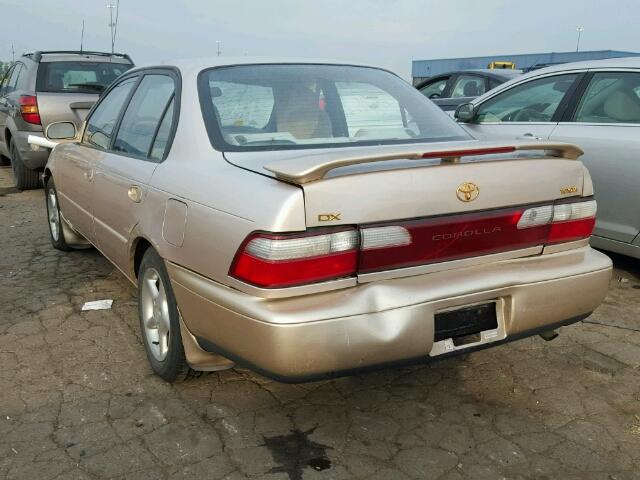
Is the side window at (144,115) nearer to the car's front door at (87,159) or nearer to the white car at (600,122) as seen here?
the car's front door at (87,159)

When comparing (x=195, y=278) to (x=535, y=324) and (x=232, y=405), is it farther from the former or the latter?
(x=535, y=324)

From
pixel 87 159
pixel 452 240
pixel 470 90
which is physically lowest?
pixel 452 240

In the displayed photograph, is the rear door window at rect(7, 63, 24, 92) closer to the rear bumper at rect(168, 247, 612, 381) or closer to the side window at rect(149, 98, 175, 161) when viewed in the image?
the side window at rect(149, 98, 175, 161)

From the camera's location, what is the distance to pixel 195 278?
252 cm

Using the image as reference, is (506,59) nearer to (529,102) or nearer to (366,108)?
(529,102)

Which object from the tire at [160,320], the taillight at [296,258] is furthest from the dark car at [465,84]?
the taillight at [296,258]

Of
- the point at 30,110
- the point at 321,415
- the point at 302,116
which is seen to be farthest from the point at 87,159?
the point at 30,110

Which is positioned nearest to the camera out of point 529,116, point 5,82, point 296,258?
point 296,258

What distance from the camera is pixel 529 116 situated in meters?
5.25

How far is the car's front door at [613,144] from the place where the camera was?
432 cm

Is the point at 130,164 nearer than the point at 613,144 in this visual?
Yes

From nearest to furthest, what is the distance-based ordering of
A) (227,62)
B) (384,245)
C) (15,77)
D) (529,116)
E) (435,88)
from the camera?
(384,245) → (227,62) → (529,116) → (15,77) → (435,88)

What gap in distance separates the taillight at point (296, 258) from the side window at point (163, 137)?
100 centimetres

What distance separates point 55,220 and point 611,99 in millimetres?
4430
